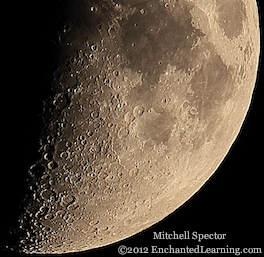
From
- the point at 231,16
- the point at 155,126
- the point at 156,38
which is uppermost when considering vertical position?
the point at 231,16

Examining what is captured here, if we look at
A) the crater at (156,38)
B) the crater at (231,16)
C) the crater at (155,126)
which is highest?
the crater at (231,16)

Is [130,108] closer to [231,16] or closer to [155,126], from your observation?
[155,126]

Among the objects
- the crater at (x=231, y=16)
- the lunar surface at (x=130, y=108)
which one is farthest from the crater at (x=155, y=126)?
the crater at (x=231, y=16)

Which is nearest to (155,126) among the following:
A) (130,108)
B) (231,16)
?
(130,108)

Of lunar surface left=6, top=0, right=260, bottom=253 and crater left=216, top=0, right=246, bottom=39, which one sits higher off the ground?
crater left=216, top=0, right=246, bottom=39

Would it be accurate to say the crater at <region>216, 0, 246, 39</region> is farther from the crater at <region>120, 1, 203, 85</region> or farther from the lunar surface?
the crater at <region>120, 1, 203, 85</region>

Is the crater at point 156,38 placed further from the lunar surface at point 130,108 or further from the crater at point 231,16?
the crater at point 231,16

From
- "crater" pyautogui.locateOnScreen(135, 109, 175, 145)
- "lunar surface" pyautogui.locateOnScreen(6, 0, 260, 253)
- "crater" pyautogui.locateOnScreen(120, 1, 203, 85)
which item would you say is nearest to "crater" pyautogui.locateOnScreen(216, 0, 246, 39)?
"lunar surface" pyautogui.locateOnScreen(6, 0, 260, 253)

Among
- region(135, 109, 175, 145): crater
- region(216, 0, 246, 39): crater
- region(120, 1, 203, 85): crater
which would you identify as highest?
region(216, 0, 246, 39): crater

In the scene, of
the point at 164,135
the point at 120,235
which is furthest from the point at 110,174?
the point at 120,235
